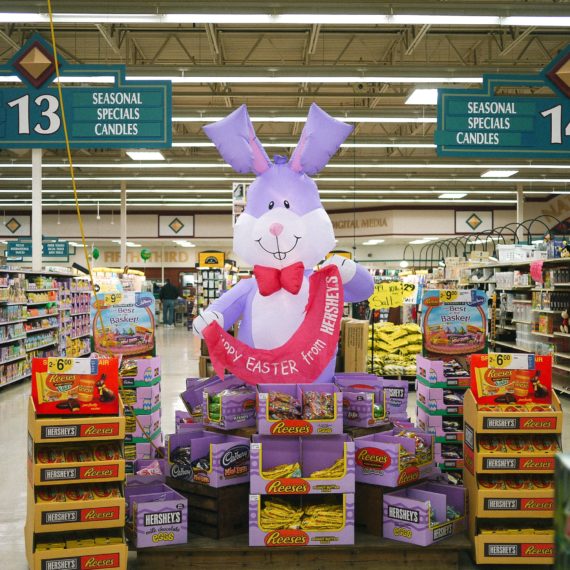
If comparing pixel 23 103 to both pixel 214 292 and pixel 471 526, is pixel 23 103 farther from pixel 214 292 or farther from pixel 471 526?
pixel 214 292

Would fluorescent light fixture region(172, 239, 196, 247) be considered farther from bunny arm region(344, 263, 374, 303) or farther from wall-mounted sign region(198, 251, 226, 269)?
bunny arm region(344, 263, 374, 303)

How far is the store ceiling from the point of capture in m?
7.53

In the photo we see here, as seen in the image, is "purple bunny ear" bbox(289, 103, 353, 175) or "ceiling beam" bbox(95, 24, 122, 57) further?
"ceiling beam" bbox(95, 24, 122, 57)

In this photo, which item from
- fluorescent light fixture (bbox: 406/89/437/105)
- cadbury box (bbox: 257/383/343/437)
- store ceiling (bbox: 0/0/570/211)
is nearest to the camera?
cadbury box (bbox: 257/383/343/437)

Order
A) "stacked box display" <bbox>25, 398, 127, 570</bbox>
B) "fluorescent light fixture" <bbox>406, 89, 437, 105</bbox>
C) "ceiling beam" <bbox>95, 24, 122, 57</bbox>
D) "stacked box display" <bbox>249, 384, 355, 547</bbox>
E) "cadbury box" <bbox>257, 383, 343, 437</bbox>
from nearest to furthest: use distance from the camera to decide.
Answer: "stacked box display" <bbox>25, 398, 127, 570</bbox> → "stacked box display" <bbox>249, 384, 355, 547</bbox> → "cadbury box" <bbox>257, 383, 343, 437</bbox> → "fluorescent light fixture" <bbox>406, 89, 437, 105</bbox> → "ceiling beam" <bbox>95, 24, 122, 57</bbox>

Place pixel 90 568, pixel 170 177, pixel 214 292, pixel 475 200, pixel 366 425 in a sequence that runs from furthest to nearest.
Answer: pixel 475 200, pixel 214 292, pixel 170 177, pixel 366 425, pixel 90 568

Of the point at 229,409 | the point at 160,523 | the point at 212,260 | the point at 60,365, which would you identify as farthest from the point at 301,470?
the point at 212,260

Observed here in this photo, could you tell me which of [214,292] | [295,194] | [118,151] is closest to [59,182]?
[118,151]

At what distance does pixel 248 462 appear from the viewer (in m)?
3.53

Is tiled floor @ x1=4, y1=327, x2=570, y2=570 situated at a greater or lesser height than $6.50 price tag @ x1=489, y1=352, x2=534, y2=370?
lesser

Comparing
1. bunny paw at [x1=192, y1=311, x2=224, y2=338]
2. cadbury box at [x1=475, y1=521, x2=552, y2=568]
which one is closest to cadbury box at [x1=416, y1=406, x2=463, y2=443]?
A: cadbury box at [x1=475, y1=521, x2=552, y2=568]

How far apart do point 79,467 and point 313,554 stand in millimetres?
1216

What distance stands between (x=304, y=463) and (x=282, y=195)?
1640 mm

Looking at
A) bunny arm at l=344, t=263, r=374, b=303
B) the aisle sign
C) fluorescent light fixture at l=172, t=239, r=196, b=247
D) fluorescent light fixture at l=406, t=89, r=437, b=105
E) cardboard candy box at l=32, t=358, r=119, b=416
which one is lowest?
cardboard candy box at l=32, t=358, r=119, b=416
